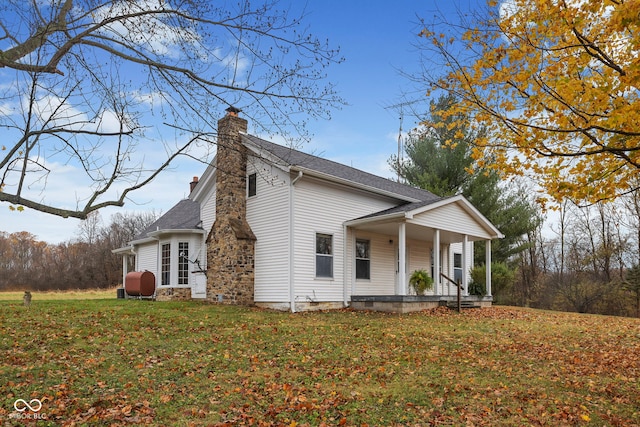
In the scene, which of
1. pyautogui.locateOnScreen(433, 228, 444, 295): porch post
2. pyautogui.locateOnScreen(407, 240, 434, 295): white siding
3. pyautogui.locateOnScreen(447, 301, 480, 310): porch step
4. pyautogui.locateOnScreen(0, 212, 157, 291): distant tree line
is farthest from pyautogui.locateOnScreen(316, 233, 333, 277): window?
pyautogui.locateOnScreen(0, 212, 157, 291): distant tree line

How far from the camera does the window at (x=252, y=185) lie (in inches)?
672

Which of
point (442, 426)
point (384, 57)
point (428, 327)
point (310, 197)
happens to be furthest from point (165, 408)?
point (310, 197)

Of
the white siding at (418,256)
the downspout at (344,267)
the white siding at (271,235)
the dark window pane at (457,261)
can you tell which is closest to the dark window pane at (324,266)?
the downspout at (344,267)

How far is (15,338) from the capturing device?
9219 millimetres

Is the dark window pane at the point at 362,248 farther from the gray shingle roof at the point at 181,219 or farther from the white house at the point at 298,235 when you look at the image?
the gray shingle roof at the point at 181,219

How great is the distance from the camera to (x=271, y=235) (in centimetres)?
1614

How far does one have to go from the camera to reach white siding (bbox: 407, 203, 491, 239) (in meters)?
16.8

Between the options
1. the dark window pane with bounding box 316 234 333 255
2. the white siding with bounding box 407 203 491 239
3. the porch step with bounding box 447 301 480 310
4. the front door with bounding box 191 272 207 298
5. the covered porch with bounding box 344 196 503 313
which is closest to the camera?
the covered porch with bounding box 344 196 503 313

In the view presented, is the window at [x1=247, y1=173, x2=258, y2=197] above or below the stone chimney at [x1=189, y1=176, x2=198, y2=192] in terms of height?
below

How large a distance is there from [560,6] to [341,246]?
11.4m

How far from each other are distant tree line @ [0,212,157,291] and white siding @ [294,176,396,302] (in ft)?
108

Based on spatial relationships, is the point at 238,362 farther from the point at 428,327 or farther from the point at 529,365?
the point at 428,327

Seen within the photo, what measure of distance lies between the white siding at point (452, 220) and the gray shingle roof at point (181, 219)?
28.4ft

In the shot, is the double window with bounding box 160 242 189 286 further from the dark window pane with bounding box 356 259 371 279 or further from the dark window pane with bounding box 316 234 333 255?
the dark window pane with bounding box 356 259 371 279
